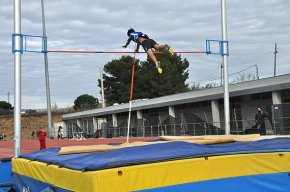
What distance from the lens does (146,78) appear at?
162 ft

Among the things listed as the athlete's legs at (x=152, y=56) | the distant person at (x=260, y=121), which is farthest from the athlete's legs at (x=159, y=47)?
the distant person at (x=260, y=121)

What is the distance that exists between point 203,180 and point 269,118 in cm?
1518

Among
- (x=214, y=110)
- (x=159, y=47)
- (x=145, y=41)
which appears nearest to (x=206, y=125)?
(x=214, y=110)

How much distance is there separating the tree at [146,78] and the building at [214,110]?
10.3 meters

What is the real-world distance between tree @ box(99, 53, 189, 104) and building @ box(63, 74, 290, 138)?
405 inches

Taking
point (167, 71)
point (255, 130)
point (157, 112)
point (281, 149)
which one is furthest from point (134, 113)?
point (281, 149)

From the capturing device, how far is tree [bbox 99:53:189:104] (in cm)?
Result: 4950

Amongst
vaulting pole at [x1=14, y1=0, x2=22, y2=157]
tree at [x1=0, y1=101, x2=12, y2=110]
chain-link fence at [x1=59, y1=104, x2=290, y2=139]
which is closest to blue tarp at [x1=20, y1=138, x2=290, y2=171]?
vaulting pole at [x1=14, y1=0, x2=22, y2=157]

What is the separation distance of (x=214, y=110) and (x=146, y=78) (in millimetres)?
22427

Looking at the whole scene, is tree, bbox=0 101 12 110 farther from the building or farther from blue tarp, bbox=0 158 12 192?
blue tarp, bbox=0 158 12 192

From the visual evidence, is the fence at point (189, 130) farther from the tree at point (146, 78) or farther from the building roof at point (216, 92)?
the tree at point (146, 78)

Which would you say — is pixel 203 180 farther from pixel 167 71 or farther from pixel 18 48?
pixel 167 71

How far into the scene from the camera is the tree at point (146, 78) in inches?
1949

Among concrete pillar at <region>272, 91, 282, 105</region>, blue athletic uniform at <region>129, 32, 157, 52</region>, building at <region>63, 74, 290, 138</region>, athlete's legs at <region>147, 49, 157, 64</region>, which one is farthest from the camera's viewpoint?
A: concrete pillar at <region>272, 91, 282, 105</region>
